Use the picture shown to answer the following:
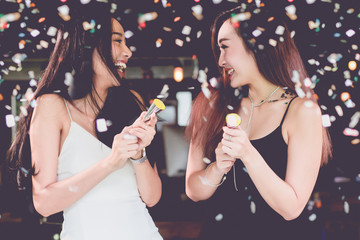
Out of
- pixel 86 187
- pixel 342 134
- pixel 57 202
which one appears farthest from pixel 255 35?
pixel 342 134

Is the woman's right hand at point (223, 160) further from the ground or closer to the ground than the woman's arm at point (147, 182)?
further from the ground

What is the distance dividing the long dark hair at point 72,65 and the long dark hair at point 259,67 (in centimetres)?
45

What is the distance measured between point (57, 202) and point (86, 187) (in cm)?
13

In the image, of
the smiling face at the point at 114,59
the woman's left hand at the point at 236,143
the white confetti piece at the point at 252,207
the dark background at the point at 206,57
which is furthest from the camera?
the dark background at the point at 206,57

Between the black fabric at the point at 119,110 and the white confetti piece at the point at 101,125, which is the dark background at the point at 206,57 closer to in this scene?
the black fabric at the point at 119,110

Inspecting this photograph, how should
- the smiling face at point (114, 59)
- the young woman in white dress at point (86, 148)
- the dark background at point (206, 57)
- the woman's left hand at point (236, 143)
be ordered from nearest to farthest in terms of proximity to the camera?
1. the woman's left hand at point (236, 143)
2. the young woman in white dress at point (86, 148)
3. the smiling face at point (114, 59)
4. the dark background at point (206, 57)

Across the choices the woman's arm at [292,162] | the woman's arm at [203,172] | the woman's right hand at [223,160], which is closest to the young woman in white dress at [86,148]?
the woman's arm at [203,172]

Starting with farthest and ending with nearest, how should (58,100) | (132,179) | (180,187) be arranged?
(180,187) < (132,179) < (58,100)

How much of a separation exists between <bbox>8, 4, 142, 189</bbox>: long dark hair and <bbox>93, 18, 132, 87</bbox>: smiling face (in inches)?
0.7

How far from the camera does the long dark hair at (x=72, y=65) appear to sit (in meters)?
1.65

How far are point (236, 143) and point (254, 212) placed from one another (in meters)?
0.37

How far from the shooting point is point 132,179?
1721mm

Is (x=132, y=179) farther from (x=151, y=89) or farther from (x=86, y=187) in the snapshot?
(x=151, y=89)

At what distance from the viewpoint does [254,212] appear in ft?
5.30
